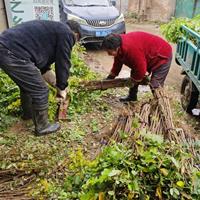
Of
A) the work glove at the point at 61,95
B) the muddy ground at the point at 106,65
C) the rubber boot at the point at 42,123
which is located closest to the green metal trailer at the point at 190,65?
the muddy ground at the point at 106,65

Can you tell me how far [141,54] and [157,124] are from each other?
165 cm

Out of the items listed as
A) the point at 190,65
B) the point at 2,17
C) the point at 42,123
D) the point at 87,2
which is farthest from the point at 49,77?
the point at 87,2

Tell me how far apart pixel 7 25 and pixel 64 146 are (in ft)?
9.46

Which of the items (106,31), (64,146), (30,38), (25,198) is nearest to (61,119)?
(64,146)

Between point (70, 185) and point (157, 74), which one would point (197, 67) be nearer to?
point (157, 74)

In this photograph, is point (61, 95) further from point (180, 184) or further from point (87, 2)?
point (87, 2)

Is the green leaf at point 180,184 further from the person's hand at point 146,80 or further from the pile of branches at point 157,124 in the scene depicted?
the person's hand at point 146,80

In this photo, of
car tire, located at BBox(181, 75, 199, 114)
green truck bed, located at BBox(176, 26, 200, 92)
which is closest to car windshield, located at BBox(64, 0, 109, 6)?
green truck bed, located at BBox(176, 26, 200, 92)

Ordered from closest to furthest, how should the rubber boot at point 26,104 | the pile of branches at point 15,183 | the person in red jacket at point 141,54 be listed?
the pile of branches at point 15,183, the rubber boot at point 26,104, the person in red jacket at point 141,54

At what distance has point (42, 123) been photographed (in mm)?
3986

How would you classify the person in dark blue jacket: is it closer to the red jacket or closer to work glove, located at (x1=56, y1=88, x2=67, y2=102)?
work glove, located at (x1=56, y1=88, x2=67, y2=102)

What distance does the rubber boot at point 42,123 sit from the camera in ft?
12.7

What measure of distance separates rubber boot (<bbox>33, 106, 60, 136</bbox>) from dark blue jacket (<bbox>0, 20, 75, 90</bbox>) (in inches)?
23.6

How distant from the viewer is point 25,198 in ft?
9.62
